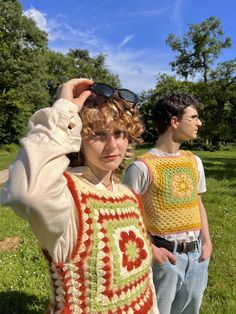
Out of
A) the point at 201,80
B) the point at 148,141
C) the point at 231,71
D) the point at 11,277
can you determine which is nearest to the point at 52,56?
the point at 148,141

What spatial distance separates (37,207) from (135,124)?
963 millimetres

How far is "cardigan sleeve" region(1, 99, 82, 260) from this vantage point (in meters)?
1.56

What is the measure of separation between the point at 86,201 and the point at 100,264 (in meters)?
0.30

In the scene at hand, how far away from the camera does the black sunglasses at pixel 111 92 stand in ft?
7.00

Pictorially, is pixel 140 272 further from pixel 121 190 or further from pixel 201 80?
pixel 201 80

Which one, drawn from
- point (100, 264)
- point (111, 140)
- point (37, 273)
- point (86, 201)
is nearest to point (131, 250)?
point (100, 264)

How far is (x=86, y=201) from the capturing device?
1969 mm

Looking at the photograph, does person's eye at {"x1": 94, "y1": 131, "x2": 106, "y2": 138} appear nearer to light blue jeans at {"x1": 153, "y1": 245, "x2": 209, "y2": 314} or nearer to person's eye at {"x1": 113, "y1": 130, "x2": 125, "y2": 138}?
person's eye at {"x1": 113, "y1": 130, "x2": 125, "y2": 138}

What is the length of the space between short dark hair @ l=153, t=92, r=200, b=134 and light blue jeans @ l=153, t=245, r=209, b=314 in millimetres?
1100

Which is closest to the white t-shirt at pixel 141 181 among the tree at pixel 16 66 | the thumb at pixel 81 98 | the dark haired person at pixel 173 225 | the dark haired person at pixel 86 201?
the dark haired person at pixel 173 225

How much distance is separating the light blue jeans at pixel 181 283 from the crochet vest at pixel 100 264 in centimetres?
89

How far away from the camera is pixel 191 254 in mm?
3178

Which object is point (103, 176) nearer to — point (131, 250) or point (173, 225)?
point (131, 250)

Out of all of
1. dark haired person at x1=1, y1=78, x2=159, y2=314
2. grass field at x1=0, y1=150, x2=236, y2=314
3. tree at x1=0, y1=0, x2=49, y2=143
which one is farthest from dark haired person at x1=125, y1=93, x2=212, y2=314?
tree at x1=0, y1=0, x2=49, y2=143
